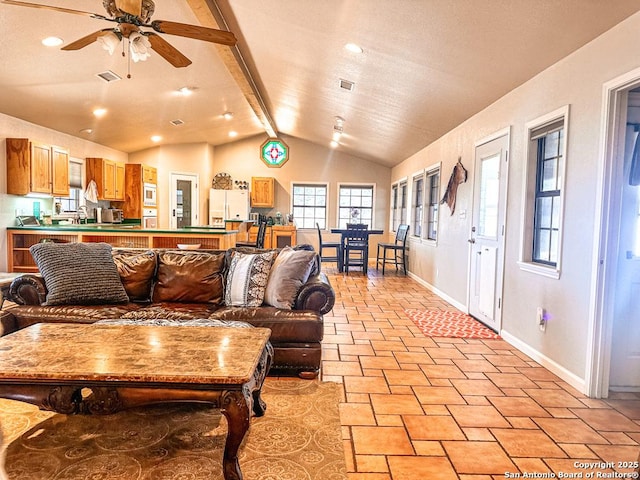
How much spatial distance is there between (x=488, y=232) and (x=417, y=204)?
11.3 feet

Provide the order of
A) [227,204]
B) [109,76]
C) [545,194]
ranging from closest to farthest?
[545,194] → [109,76] → [227,204]

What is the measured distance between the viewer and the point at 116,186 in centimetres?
799

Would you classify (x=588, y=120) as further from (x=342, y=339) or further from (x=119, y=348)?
(x=119, y=348)

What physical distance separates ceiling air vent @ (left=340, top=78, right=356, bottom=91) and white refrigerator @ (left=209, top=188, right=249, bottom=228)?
5.06 meters

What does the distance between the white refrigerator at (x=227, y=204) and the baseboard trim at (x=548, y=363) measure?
23.5 feet

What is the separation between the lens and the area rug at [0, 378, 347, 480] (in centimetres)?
175

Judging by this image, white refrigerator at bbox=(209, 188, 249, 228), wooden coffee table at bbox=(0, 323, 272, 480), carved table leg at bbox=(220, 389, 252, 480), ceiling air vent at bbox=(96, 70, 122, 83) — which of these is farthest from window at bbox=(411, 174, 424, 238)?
carved table leg at bbox=(220, 389, 252, 480)

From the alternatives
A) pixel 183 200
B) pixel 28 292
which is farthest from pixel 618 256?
pixel 183 200

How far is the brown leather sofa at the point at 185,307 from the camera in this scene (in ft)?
9.20

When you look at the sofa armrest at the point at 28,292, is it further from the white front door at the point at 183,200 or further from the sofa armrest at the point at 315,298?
the white front door at the point at 183,200

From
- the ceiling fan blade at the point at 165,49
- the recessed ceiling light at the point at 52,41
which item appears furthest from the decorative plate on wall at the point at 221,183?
the ceiling fan blade at the point at 165,49

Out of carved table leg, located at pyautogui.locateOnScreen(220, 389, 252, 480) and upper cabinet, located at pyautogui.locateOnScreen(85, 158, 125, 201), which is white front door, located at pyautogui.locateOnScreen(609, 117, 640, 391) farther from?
upper cabinet, located at pyautogui.locateOnScreen(85, 158, 125, 201)

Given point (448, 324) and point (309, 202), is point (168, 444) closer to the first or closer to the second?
point (448, 324)

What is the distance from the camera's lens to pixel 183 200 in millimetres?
9516
